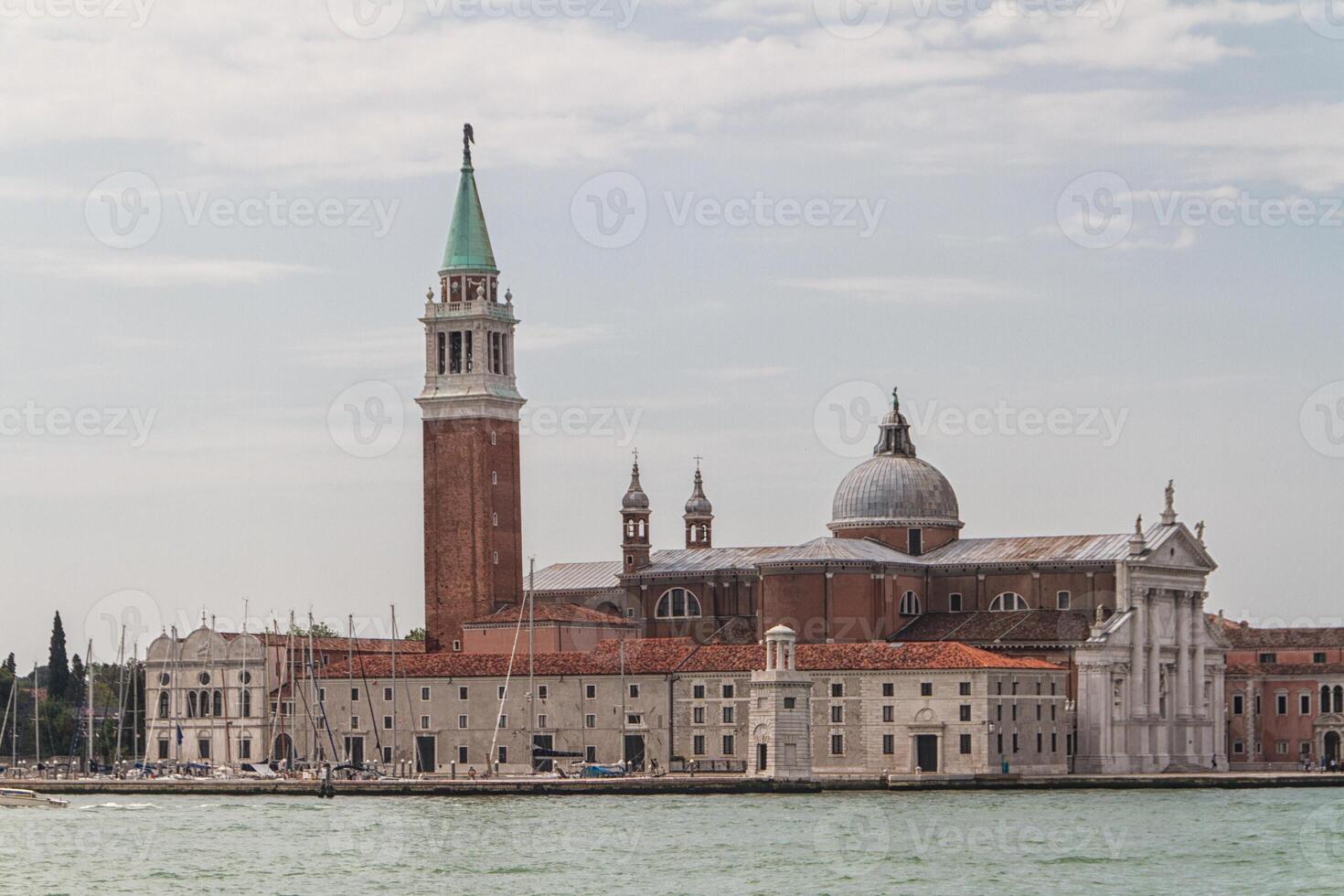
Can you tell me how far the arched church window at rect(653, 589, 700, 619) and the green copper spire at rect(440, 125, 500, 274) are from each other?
36.6ft

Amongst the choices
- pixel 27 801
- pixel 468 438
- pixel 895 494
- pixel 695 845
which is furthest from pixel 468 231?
pixel 695 845

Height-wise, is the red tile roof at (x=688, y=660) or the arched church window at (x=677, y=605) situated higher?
the arched church window at (x=677, y=605)

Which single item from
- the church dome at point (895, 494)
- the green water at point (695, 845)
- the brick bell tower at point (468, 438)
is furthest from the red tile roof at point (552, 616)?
the green water at point (695, 845)

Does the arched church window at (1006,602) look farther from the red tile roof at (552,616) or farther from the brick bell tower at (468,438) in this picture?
the brick bell tower at (468,438)

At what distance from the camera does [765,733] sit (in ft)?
237

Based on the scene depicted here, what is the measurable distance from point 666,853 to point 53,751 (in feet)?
176

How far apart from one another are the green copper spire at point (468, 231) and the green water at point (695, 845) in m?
20.6

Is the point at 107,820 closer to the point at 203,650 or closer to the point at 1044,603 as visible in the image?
the point at 203,650

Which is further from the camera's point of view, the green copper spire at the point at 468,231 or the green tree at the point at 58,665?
the green tree at the point at 58,665

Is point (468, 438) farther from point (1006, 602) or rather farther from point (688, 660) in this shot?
point (1006, 602)

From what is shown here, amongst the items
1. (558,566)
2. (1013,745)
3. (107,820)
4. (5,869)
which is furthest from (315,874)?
(558,566)

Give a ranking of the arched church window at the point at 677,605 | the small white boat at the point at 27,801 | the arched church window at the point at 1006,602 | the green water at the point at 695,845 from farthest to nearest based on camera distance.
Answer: the arched church window at the point at 677,605 < the arched church window at the point at 1006,602 < the small white boat at the point at 27,801 < the green water at the point at 695,845

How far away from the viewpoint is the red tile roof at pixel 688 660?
7438 cm

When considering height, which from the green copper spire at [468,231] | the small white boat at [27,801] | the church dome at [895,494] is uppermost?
the green copper spire at [468,231]
